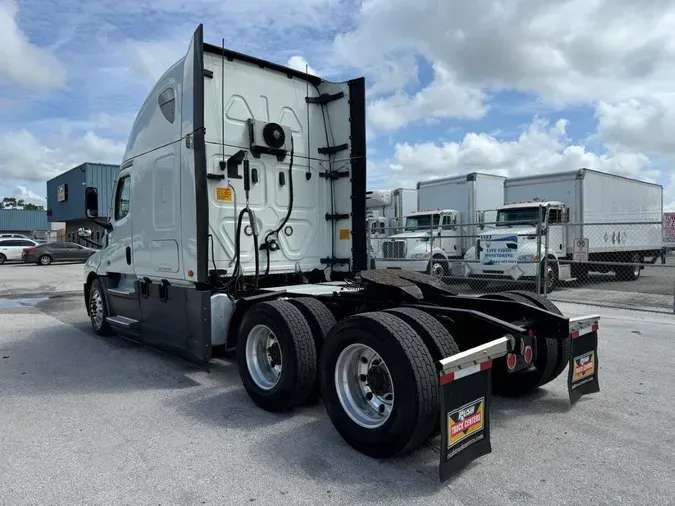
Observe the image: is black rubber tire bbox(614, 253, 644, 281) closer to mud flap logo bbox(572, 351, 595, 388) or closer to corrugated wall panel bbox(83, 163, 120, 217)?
mud flap logo bbox(572, 351, 595, 388)

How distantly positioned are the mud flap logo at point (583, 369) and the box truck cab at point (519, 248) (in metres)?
6.69

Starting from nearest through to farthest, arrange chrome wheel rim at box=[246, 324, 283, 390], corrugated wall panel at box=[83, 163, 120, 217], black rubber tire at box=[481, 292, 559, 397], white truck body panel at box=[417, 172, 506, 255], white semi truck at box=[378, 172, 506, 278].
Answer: black rubber tire at box=[481, 292, 559, 397]
chrome wheel rim at box=[246, 324, 283, 390]
white semi truck at box=[378, 172, 506, 278]
white truck body panel at box=[417, 172, 506, 255]
corrugated wall panel at box=[83, 163, 120, 217]

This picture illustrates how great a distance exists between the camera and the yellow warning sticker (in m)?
5.66

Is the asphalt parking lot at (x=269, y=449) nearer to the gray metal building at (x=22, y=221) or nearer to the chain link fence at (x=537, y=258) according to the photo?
the chain link fence at (x=537, y=258)

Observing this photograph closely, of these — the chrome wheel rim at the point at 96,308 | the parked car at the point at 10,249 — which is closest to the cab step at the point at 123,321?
the chrome wheel rim at the point at 96,308

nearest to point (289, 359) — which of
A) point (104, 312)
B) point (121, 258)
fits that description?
point (121, 258)

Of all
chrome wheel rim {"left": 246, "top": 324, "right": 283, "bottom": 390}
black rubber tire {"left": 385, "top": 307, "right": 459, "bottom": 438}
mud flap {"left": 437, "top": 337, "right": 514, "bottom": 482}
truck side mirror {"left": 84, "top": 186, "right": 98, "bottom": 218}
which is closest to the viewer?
mud flap {"left": 437, "top": 337, "right": 514, "bottom": 482}

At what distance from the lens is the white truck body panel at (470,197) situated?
16078 millimetres

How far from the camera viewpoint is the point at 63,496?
3074 mm

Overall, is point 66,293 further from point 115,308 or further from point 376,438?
point 376,438

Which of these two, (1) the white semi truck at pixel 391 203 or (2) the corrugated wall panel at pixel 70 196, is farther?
(2) the corrugated wall panel at pixel 70 196

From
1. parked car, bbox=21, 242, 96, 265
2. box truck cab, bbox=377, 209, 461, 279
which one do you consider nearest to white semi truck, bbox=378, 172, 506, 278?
box truck cab, bbox=377, 209, 461, 279

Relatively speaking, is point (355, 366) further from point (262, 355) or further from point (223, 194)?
point (223, 194)

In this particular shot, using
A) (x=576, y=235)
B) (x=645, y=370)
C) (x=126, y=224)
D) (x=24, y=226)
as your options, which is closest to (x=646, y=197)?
(x=576, y=235)
